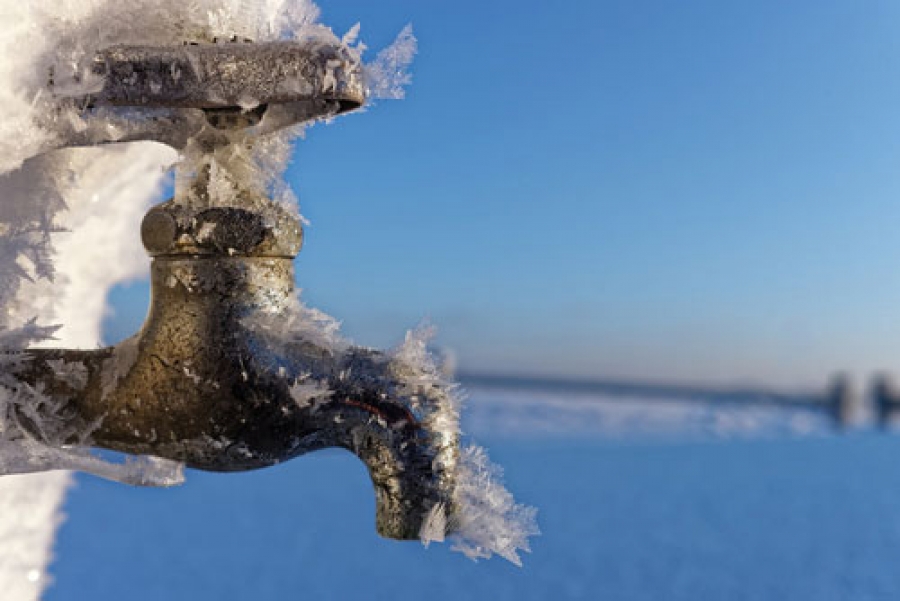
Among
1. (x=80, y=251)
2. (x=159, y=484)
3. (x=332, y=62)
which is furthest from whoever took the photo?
(x=80, y=251)

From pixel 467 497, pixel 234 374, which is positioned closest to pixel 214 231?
pixel 234 374

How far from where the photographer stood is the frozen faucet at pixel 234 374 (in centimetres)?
50

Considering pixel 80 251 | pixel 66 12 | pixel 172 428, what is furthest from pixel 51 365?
pixel 80 251

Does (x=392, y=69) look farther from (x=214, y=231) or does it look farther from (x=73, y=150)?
(x=73, y=150)

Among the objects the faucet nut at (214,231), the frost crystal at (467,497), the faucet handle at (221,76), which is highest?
the faucet handle at (221,76)

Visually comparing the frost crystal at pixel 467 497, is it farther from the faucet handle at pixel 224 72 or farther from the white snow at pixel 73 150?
the faucet handle at pixel 224 72


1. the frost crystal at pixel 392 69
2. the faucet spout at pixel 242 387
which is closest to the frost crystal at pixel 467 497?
the faucet spout at pixel 242 387

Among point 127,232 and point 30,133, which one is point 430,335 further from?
point 127,232

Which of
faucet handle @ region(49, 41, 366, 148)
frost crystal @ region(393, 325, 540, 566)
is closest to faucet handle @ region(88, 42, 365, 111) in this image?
faucet handle @ region(49, 41, 366, 148)

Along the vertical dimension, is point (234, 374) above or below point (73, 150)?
below

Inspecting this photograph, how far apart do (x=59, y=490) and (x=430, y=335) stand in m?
0.49

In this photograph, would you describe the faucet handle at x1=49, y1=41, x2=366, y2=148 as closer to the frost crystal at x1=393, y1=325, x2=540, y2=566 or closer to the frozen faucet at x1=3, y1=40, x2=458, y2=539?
the frozen faucet at x1=3, y1=40, x2=458, y2=539

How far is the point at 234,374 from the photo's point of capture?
1.64ft

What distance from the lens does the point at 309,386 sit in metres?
0.50
